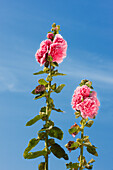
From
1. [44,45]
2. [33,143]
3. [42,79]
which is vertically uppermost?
[44,45]

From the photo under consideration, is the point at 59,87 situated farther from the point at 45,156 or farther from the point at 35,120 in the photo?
the point at 45,156

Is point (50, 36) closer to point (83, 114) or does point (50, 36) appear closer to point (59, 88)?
point (59, 88)

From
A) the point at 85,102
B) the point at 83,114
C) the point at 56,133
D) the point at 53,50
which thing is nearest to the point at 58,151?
the point at 56,133

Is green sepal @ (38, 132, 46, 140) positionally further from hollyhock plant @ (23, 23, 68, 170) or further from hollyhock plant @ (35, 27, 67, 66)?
hollyhock plant @ (35, 27, 67, 66)

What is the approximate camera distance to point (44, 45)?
3.87m

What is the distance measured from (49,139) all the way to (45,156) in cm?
22

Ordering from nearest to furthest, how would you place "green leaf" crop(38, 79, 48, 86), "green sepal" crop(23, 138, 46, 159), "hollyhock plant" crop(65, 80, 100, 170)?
→ "green sepal" crop(23, 138, 46, 159)
"hollyhock plant" crop(65, 80, 100, 170)
"green leaf" crop(38, 79, 48, 86)

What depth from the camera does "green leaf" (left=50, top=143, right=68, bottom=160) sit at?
3.51 meters

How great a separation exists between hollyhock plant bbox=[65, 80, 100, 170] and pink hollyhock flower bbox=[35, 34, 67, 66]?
0.53 metres

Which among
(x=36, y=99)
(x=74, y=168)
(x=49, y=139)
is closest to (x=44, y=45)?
(x=36, y=99)

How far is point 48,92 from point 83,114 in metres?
0.55

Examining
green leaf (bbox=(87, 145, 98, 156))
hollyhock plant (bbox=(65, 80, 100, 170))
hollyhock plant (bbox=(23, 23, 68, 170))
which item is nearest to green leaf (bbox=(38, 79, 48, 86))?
hollyhock plant (bbox=(23, 23, 68, 170))

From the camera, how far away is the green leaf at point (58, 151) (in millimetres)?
3506

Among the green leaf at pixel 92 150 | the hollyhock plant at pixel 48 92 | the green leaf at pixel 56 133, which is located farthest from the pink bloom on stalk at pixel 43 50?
the green leaf at pixel 92 150
